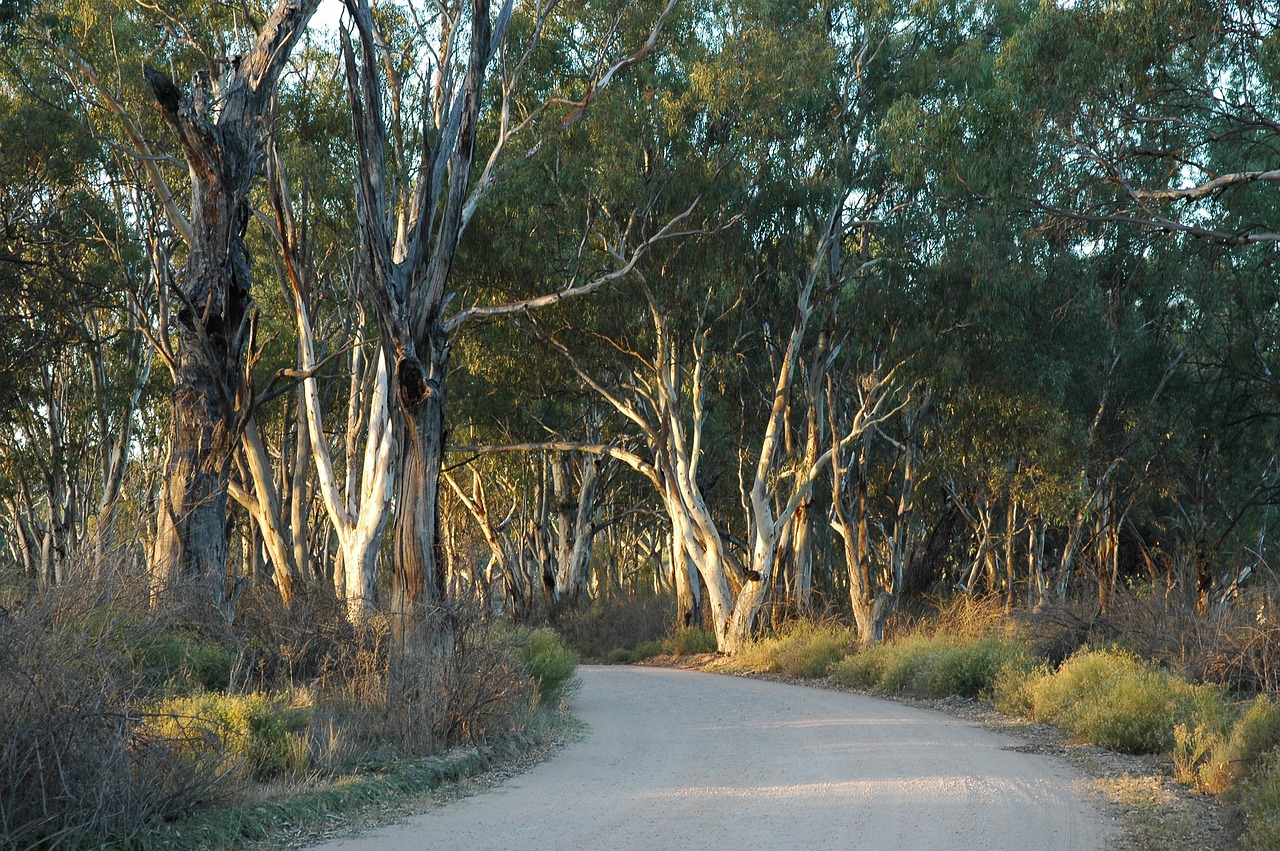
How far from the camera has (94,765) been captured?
5801 millimetres

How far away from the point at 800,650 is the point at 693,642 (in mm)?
5358

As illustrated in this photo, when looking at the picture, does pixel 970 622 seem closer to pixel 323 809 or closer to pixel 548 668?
pixel 548 668

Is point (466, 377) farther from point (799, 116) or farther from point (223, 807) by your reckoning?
point (223, 807)

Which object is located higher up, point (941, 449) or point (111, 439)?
point (111, 439)

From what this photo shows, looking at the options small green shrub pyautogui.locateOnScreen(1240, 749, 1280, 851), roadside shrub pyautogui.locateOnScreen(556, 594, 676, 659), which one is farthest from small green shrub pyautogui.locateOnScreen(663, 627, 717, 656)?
small green shrub pyautogui.locateOnScreen(1240, 749, 1280, 851)

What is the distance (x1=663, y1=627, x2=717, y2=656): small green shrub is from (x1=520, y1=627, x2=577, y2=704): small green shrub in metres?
10.2

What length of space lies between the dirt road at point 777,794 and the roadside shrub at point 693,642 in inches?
454

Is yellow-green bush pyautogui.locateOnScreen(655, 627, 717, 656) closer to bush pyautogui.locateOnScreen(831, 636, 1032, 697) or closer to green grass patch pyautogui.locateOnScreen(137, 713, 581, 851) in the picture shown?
bush pyautogui.locateOnScreen(831, 636, 1032, 697)

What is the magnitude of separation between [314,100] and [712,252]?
7.24 metres

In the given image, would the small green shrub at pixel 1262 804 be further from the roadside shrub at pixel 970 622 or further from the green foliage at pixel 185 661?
the roadside shrub at pixel 970 622

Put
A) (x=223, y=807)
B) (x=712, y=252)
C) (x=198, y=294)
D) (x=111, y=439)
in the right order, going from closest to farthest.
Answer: (x=223, y=807) → (x=198, y=294) → (x=712, y=252) → (x=111, y=439)

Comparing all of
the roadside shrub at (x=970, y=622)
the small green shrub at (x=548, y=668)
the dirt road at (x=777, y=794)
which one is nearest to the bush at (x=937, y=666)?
the roadside shrub at (x=970, y=622)

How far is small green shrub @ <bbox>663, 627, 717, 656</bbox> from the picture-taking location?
24.9m

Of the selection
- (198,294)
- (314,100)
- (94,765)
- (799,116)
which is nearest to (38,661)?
(94,765)
